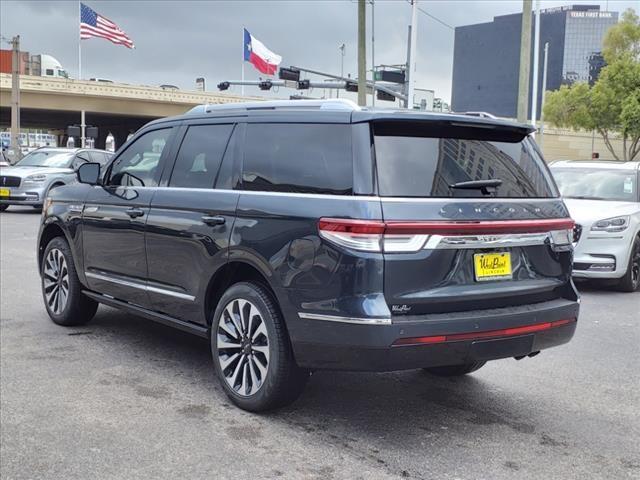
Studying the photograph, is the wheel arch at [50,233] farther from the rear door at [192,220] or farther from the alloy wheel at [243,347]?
the alloy wheel at [243,347]

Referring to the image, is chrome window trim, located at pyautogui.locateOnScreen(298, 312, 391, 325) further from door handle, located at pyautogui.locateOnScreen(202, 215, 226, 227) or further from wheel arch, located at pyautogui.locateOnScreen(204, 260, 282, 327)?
door handle, located at pyautogui.locateOnScreen(202, 215, 226, 227)

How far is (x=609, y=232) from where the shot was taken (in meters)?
9.57

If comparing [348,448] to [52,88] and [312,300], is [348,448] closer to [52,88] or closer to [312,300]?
[312,300]

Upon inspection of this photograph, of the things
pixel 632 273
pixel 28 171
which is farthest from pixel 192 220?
pixel 28 171

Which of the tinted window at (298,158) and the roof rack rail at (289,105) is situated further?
the roof rack rail at (289,105)

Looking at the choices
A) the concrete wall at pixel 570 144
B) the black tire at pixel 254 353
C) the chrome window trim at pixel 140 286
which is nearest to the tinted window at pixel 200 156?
the chrome window trim at pixel 140 286

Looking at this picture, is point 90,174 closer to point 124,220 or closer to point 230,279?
point 124,220

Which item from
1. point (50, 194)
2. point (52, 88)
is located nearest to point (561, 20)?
point (52, 88)

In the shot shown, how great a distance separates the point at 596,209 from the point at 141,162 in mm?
6565

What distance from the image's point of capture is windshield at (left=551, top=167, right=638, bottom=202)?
10.6 metres

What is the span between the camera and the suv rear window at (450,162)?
160 inches

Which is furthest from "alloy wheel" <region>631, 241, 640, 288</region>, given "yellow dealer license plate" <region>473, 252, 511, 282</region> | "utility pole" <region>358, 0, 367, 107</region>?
"utility pole" <region>358, 0, 367, 107</region>

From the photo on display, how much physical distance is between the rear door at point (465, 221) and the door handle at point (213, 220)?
3.99 ft

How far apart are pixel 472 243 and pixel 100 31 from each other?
40.3 meters
